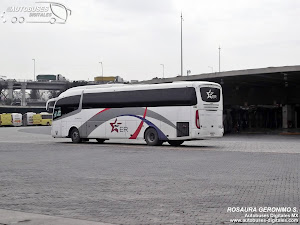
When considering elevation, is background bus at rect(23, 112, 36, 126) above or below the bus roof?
below

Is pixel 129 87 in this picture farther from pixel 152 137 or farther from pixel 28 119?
pixel 28 119

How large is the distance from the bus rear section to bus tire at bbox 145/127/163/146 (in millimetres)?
2541

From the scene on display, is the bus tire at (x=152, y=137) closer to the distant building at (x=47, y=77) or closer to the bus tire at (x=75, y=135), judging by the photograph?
the bus tire at (x=75, y=135)

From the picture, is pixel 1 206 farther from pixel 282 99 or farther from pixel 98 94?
pixel 282 99

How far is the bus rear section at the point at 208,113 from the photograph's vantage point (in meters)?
26.0

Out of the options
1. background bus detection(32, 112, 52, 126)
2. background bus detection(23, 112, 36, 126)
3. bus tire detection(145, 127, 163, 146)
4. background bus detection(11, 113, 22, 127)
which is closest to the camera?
bus tire detection(145, 127, 163, 146)

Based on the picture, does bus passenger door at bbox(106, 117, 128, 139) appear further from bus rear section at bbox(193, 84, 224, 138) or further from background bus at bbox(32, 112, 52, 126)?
background bus at bbox(32, 112, 52, 126)

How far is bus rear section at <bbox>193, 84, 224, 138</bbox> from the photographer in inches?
1024

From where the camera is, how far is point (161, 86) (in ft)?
90.8

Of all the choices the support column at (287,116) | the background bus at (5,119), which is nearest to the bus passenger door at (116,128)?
the support column at (287,116)

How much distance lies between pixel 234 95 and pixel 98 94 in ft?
77.9

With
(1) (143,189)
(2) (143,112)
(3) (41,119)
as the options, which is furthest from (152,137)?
(3) (41,119)

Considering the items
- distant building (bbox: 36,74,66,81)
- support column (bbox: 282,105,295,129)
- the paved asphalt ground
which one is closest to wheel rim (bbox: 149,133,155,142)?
the paved asphalt ground

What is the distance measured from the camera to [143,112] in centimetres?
2820
